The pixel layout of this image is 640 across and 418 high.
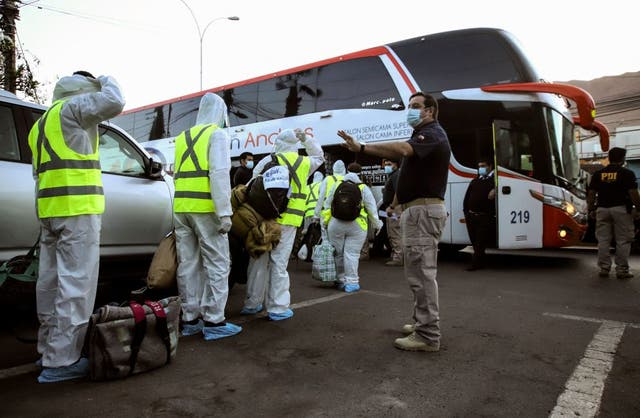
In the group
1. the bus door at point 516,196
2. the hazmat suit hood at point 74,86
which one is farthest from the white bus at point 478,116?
the hazmat suit hood at point 74,86

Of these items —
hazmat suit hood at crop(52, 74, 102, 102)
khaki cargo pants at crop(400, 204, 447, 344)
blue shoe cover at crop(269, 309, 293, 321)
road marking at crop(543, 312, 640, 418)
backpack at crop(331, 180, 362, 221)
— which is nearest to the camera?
road marking at crop(543, 312, 640, 418)

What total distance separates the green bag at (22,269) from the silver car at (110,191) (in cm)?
66

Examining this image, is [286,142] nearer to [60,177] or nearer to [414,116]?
[414,116]

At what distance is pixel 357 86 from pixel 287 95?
1.85m

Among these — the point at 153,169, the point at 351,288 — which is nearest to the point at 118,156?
the point at 153,169

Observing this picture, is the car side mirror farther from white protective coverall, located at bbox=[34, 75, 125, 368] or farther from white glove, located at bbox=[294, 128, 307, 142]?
white protective coverall, located at bbox=[34, 75, 125, 368]

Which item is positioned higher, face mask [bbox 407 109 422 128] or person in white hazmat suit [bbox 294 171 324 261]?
face mask [bbox 407 109 422 128]

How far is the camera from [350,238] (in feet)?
18.4

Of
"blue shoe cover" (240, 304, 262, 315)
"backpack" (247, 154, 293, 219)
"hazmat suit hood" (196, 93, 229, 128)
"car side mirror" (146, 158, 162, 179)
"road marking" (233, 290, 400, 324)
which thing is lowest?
"road marking" (233, 290, 400, 324)

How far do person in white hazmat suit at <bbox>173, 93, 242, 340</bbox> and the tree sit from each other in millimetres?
8170

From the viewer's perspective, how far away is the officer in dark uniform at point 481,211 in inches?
278

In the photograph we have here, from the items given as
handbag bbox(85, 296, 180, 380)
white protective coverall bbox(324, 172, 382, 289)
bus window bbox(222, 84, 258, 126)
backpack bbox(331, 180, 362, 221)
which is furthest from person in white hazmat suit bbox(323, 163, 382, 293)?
bus window bbox(222, 84, 258, 126)

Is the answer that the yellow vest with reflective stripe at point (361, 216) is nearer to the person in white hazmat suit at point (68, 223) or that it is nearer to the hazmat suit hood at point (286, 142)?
the hazmat suit hood at point (286, 142)

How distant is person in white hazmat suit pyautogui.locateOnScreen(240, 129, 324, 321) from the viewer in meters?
4.07
